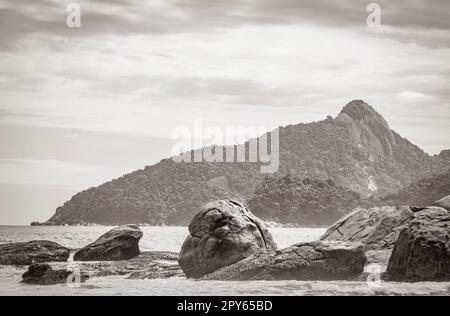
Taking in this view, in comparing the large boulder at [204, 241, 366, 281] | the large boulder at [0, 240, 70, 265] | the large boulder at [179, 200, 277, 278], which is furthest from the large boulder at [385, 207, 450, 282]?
the large boulder at [0, 240, 70, 265]

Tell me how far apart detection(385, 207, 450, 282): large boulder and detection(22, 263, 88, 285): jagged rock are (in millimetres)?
13591

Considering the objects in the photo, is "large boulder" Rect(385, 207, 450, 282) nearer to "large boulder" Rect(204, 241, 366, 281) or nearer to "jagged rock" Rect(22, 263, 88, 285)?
"large boulder" Rect(204, 241, 366, 281)

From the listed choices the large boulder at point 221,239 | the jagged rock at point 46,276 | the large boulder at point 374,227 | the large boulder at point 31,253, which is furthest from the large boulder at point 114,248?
the large boulder at point 374,227

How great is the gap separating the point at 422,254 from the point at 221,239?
9492 mm

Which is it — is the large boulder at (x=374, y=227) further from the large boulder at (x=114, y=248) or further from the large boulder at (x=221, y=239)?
the large boulder at (x=114, y=248)

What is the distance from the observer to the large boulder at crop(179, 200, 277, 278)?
1259 inches

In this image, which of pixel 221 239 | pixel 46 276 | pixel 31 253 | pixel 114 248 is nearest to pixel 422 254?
pixel 221 239

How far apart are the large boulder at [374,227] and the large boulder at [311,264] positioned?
455cm

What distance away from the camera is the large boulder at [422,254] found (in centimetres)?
2677

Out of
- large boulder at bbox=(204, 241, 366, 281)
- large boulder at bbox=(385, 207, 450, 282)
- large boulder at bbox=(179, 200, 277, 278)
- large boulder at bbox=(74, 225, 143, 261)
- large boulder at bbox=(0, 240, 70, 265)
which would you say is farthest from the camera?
large boulder at bbox=(74, 225, 143, 261)

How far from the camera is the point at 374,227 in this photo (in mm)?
34750

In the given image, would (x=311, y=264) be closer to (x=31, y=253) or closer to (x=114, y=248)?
(x=114, y=248)
